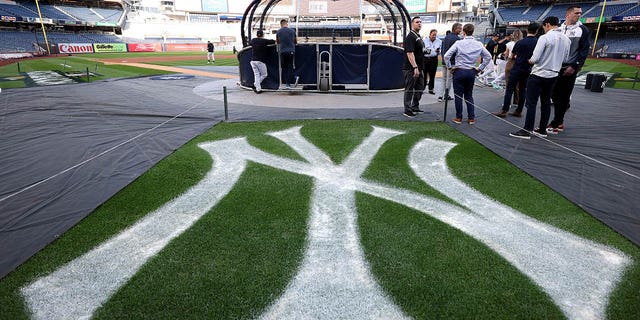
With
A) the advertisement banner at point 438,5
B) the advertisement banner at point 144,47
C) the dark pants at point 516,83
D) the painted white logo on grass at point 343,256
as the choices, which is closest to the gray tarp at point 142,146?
the dark pants at point 516,83

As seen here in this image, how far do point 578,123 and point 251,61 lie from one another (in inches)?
356

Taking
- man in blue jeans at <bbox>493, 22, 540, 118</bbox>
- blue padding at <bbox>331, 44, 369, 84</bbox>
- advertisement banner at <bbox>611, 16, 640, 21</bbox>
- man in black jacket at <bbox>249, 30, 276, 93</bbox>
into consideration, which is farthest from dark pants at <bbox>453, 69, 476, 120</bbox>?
advertisement banner at <bbox>611, 16, 640, 21</bbox>

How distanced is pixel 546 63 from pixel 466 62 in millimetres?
1441

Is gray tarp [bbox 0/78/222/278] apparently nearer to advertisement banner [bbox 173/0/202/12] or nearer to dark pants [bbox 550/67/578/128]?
dark pants [bbox 550/67/578/128]

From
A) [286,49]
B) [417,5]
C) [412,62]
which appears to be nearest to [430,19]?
[417,5]

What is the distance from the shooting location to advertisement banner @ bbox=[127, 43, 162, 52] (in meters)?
47.6

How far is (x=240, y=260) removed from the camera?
2684 mm

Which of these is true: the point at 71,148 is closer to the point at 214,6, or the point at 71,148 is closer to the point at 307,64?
the point at 307,64

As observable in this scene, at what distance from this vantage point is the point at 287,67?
11.2 metres

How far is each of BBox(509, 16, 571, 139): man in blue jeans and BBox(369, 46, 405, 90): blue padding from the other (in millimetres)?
5632

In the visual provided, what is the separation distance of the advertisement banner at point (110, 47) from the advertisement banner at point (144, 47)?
0.81 m

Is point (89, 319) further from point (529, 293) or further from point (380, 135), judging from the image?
point (380, 135)

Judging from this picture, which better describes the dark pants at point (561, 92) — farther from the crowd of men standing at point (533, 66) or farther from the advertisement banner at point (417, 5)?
the advertisement banner at point (417, 5)

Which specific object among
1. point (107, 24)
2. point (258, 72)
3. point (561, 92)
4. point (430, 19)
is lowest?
point (561, 92)
